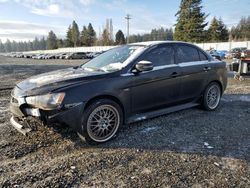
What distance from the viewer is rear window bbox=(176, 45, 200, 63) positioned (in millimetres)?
5277

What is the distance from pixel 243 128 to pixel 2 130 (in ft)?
14.6

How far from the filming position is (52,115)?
11.8ft

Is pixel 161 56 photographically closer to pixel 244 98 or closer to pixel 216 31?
pixel 244 98

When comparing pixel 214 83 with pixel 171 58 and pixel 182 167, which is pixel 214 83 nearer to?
pixel 171 58

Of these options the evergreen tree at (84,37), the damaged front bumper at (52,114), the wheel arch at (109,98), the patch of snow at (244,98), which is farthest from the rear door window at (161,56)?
the evergreen tree at (84,37)

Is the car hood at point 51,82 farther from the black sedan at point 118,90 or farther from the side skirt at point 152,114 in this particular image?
the side skirt at point 152,114

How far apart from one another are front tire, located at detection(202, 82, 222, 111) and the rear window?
0.76 m

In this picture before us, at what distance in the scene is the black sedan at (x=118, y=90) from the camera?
371 cm

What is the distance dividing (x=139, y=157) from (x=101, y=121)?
88 centimetres

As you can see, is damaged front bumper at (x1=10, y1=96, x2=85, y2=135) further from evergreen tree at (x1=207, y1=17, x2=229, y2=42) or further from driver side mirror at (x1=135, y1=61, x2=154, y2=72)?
evergreen tree at (x1=207, y1=17, x2=229, y2=42)

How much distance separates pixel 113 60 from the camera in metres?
4.81

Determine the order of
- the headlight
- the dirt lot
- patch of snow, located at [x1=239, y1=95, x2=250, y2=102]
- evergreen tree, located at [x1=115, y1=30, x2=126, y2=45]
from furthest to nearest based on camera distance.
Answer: evergreen tree, located at [x1=115, y1=30, x2=126, y2=45] < patch of snow, located at [x1=239, y1=95, x2=250, y2=102] < the headlight < the dirt lot

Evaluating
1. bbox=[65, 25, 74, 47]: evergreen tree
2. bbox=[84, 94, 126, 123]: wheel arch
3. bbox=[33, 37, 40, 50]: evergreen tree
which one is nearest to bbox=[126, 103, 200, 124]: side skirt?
bbox=[84, 94, 126, 123]: wheel arch

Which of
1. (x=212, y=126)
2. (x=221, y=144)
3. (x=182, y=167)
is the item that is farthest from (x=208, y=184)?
(x=212, y=126)
